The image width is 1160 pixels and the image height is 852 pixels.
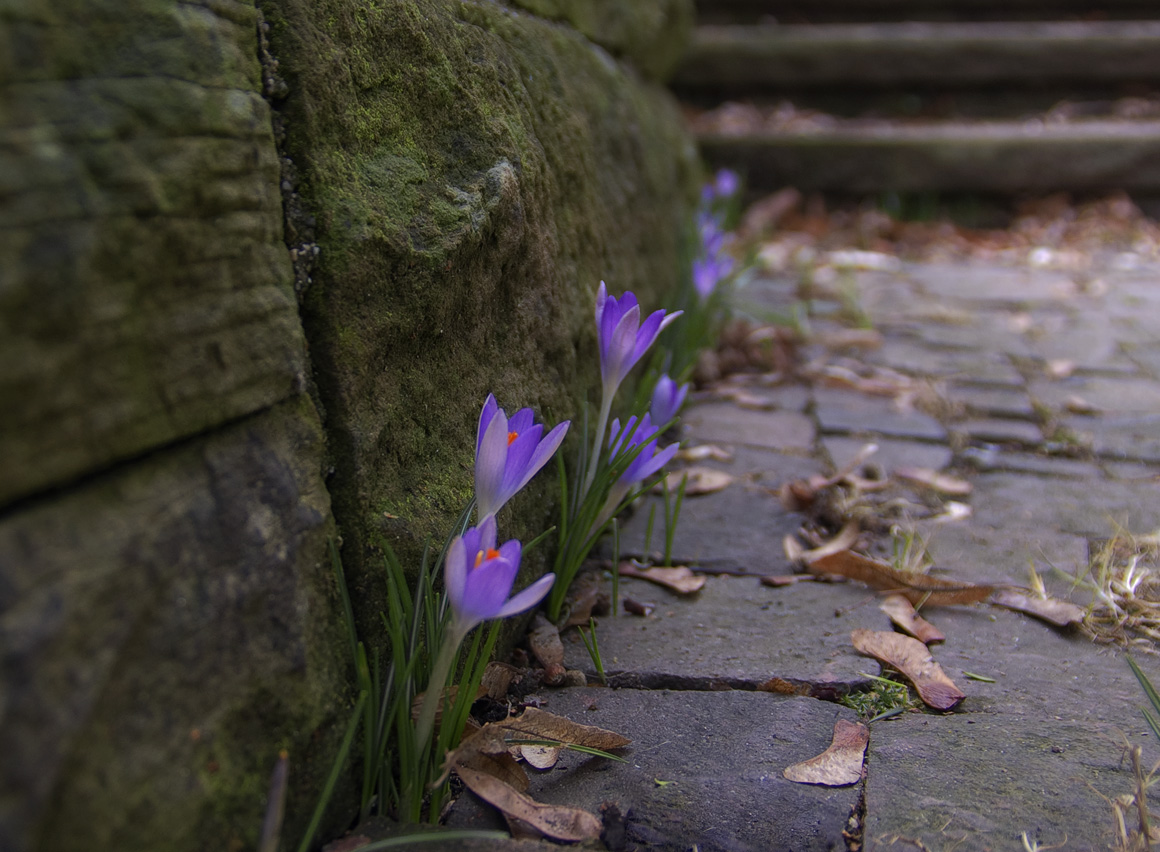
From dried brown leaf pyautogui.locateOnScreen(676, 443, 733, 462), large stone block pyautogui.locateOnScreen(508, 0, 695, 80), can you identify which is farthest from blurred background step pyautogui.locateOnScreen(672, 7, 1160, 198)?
dried brown leaf pyautogui.locateOnScreen(676, 443, 733, 462)

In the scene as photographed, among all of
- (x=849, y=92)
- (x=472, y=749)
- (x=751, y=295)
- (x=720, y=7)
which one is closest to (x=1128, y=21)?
(x=849, y=92)

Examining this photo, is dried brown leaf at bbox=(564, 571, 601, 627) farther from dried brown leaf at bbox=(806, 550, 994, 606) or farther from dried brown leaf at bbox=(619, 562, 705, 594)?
dried brown leaf at bbox=(806, 550, 994, 606)

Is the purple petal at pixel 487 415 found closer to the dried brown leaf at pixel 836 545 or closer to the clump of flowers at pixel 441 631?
the clump of flowers at pixel 441 631

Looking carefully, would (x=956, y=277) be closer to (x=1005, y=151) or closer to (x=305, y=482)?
(x=1005, y=151)

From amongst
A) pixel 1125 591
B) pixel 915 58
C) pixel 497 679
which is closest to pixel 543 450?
pixel 497 679

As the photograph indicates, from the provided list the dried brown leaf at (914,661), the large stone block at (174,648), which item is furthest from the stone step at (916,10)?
the large stone block at (174,648)
